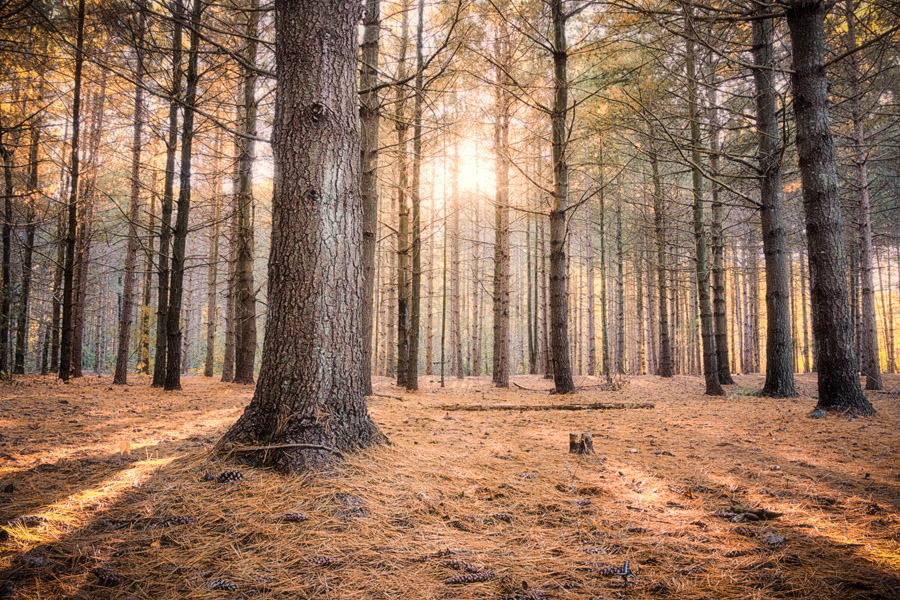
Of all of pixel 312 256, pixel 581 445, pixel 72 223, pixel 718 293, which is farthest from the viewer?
pixel 718 293

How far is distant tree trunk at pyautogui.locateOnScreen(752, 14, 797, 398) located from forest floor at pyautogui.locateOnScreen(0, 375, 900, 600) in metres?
4.04

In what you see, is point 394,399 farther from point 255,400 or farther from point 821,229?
point 821,229

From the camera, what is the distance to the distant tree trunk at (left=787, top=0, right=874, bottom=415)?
198 inches

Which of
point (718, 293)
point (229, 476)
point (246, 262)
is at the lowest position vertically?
point (229, 476)

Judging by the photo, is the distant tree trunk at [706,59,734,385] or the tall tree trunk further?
the distant tree trunk at [706,59,734,385]

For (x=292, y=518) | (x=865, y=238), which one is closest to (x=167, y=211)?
(x=292, y=518)

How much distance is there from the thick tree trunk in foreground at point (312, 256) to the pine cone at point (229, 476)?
7.6 inches

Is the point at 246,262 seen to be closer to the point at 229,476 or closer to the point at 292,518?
the point at 229,476

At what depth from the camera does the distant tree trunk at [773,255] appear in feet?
24.0

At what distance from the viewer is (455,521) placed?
2053mm

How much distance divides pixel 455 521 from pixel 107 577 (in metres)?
1.40

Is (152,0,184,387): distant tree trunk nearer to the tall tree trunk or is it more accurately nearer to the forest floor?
the forest floor

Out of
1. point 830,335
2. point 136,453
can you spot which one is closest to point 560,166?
point 830,335

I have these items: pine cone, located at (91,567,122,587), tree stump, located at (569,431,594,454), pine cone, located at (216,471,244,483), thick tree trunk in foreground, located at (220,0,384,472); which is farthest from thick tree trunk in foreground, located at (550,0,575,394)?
pine cone, located at (91,567,122,587)
